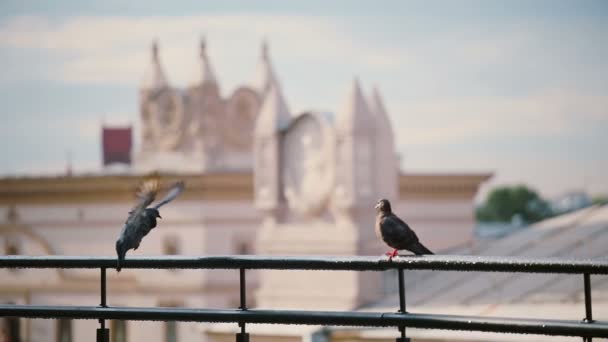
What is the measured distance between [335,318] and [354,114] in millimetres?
19601

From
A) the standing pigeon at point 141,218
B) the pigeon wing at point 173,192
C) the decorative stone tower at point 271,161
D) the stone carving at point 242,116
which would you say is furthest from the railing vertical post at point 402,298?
the stone carving at point 242,116

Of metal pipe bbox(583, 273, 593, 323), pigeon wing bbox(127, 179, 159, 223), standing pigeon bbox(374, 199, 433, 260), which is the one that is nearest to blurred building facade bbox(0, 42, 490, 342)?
pigeon wing bbox(127, 179, 159, 223)

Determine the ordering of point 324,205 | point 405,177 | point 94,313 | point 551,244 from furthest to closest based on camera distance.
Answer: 1. point 405,177
2. point 324,205
3. point 551,244
4. point 94,313

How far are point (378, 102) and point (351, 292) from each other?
14.4 ft

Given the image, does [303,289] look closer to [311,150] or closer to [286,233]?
[286,233]

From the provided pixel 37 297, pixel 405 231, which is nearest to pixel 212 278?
pixel 37 297

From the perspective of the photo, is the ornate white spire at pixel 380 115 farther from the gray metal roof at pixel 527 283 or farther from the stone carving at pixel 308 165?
the gray metal roof at pixel 527 283

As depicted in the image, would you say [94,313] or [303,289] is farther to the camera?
[303,289]

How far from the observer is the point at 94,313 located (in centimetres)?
537

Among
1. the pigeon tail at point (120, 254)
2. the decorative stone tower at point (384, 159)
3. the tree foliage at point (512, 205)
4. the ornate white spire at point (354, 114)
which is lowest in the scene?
the pigeon tail at point (120, 254)

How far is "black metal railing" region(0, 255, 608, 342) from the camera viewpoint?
4387 mm

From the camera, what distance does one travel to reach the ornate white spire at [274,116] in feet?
83.8

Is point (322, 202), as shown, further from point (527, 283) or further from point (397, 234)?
point (397, 234)

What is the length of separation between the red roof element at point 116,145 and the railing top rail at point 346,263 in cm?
3347
